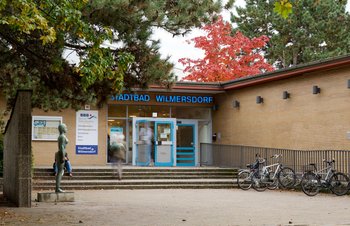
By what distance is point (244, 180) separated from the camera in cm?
2162

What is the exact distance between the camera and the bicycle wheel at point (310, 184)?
61.3 ft

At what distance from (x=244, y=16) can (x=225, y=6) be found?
36.4 metres

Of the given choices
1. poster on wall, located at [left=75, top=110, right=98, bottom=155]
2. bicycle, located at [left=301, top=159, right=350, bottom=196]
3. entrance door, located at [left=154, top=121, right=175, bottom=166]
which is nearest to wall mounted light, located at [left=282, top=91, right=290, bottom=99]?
bicycle, located at [left=301, top=159, right=350, bottom=196]

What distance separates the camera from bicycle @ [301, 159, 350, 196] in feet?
61.4

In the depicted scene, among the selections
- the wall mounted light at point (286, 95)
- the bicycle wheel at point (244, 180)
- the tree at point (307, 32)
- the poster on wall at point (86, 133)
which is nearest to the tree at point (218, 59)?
the tree at point (307, 32)

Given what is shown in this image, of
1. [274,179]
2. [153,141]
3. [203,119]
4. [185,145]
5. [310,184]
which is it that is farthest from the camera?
[203,119]

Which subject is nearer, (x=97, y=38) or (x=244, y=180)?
(x=97, y=38)

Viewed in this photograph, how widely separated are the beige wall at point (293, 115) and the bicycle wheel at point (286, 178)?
2090mm

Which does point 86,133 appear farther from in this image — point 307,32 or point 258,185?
point 307,32

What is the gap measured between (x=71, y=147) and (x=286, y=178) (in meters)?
11.1

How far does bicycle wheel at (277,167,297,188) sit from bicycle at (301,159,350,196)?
5.66 feet

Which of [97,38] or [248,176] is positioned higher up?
[97,38]

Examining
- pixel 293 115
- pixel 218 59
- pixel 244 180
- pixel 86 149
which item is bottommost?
pixel 244 180

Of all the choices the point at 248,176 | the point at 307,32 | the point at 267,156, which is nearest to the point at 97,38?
the point at 248,176
